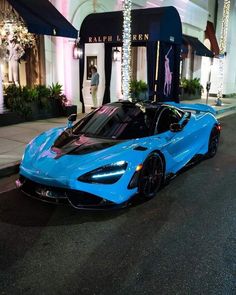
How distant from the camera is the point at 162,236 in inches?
151

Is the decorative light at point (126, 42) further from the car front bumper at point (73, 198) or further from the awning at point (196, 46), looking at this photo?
the awning at point (196, 46)

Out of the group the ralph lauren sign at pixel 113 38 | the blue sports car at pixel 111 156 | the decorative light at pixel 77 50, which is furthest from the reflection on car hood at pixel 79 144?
the decorative light at pixel 77 50

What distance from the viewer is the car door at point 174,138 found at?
17.2 feet

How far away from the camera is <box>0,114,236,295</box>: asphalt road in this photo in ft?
9.64

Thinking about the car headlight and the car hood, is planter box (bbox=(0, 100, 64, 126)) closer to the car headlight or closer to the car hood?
the car hood

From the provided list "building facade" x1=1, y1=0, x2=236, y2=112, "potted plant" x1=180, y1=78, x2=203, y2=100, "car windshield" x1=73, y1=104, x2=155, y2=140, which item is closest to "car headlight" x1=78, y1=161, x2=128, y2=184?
"car windshield" x1=73, y1=104, x2=155, y2=140

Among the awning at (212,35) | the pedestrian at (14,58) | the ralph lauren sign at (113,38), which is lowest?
the pedestrian at (14,58)

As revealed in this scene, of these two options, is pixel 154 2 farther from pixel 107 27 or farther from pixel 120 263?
pixel 120 263

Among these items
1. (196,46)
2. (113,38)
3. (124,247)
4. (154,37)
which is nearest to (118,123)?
(124,247)

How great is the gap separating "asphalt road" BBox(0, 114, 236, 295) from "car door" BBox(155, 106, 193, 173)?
0.53 metres

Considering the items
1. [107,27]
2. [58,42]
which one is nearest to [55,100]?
[58,42]

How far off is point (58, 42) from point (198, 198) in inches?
366

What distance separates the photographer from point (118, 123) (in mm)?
5211

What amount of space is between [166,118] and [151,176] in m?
1.29
